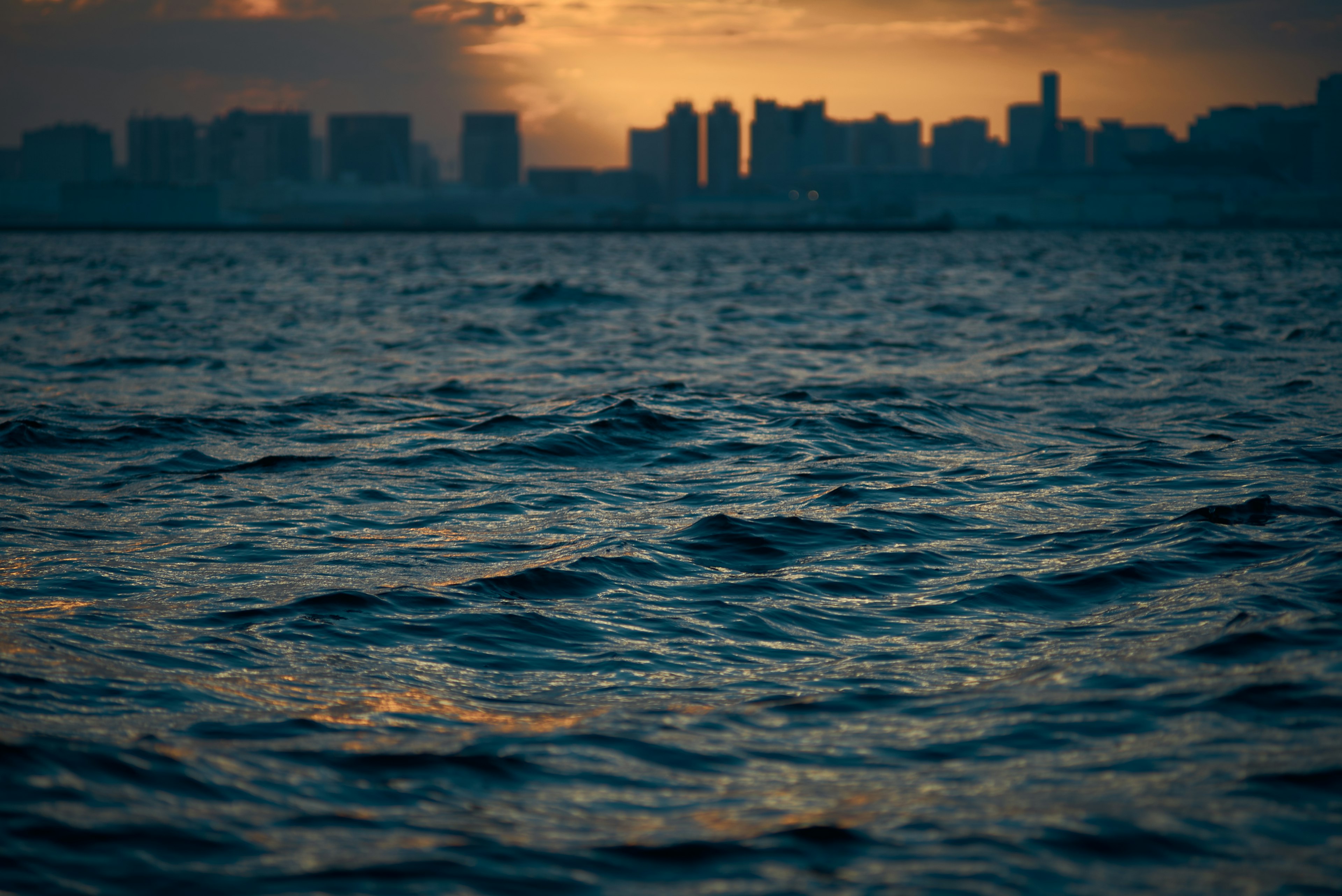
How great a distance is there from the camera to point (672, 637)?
860 centimetres

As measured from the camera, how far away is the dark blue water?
5402 mm

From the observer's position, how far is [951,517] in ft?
40.6

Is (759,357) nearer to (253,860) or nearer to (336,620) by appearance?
(336,620)

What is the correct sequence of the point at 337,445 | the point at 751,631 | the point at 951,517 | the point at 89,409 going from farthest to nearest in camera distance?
the point at 89,409 → the point at 337,445 → the point at 951,517 → the point at 751,631

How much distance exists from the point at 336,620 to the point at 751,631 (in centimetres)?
300

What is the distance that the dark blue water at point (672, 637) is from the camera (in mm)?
5402

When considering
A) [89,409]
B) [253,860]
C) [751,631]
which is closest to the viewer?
[253,860]

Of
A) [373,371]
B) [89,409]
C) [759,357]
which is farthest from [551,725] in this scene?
[759,357]

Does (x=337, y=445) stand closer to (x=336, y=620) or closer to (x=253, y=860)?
(x=336, y=620)

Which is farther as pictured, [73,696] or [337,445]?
[337,445]

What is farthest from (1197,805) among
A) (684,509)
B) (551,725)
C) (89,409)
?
(89,409)

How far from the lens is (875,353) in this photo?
97.2 feet

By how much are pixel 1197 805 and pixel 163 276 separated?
252 ft

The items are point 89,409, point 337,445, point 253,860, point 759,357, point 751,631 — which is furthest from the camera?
point 759,357
